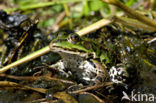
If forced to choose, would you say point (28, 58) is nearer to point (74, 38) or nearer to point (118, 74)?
point (74, 38)

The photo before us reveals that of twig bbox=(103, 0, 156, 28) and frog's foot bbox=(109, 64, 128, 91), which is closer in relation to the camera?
twig bbox=(103, 0, 156, 28)

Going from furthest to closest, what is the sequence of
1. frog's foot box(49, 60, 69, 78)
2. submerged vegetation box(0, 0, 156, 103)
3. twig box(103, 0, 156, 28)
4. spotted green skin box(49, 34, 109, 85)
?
1. frog's foot box(49, 60, 69, 78)
2. spotted green skin box(49, 34, 109, 85)
3. submerged vegetation box(0, 0, 156, 103)
4. twig box(103, 0, 156, 28)

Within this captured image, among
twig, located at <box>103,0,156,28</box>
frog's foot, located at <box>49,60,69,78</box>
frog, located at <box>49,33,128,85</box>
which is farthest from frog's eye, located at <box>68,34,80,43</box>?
twig, located at <box>103,0,156,28</box>

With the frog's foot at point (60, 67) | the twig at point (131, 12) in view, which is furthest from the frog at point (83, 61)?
the twig at point (131, 12)

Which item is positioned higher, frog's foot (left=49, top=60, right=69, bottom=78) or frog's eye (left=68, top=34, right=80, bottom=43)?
frog's eye (left=68, top=34, right=80, bottom=43)

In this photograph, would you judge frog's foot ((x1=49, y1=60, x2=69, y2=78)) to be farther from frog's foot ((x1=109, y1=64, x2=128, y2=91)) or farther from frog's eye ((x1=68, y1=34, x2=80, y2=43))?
frog's foot ((x1=109, y1=64, x2=128, y2=91))

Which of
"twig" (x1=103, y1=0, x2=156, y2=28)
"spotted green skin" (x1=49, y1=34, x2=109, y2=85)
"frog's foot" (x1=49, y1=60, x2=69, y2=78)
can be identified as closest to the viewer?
"twig" (x1=103, y1=0, x2=156, y2=28)

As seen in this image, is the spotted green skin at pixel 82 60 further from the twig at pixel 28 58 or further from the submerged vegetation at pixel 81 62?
the twig at pixel 28 58

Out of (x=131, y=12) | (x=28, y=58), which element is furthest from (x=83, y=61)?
(x=131, y=12)
